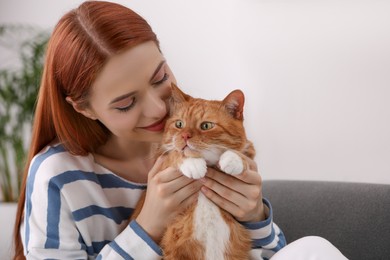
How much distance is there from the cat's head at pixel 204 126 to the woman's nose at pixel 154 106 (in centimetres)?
4

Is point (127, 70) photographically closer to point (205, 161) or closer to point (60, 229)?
point (205, 161)

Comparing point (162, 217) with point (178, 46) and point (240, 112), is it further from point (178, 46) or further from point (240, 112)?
point (178, 46)

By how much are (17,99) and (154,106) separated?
6.11ft

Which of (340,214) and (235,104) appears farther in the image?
(340,214)

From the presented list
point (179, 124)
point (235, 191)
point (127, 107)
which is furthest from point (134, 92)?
point (235, 191)

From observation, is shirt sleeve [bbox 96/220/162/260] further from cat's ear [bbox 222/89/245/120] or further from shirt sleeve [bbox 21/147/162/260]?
cat's ear [bbox 222/89/245/120]

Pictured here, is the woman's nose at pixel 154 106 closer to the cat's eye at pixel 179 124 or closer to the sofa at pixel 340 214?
the cat's eye at pixel 179 124

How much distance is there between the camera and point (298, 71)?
8.29 ft

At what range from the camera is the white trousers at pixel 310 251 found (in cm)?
125

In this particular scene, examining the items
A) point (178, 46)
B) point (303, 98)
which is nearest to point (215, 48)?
point (178, 46)

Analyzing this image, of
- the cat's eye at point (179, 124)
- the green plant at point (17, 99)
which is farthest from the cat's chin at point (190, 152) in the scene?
the green plant at point (17, 99)

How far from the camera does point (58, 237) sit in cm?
137

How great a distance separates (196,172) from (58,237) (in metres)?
0.47

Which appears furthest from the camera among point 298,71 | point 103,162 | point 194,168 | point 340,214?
point 298,71
